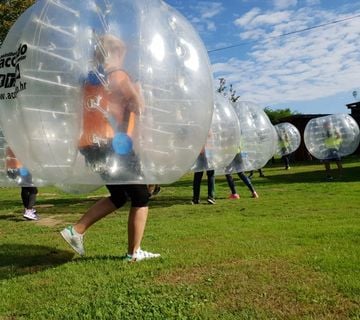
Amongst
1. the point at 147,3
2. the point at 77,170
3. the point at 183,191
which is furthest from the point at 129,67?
the point at 183,191

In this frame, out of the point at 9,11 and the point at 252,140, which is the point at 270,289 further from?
the point at 9,11

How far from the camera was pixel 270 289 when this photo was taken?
3.31 m

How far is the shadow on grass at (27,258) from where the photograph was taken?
4.29 m

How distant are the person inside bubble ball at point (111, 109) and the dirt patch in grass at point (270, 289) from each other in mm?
1041

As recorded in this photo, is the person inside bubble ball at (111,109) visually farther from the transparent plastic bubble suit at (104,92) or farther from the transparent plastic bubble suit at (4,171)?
the transparent plastic bubble suit at (4,171)

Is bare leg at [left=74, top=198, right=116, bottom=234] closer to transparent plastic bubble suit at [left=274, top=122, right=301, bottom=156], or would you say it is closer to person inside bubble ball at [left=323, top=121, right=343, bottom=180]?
person inside bubble ball at [left=323, top=121, right=343, bottom=180]

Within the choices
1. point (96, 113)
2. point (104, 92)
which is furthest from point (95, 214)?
point (104, 92)

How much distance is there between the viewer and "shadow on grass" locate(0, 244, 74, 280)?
4.29 m

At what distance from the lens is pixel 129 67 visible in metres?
3.39

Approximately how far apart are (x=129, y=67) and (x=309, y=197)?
705 cm

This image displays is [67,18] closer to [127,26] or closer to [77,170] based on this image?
[127,26]

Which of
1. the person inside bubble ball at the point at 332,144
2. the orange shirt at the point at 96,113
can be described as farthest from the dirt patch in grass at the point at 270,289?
the person inside bubble ball at the point at 332,144

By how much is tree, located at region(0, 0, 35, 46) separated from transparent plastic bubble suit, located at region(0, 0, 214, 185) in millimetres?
18121

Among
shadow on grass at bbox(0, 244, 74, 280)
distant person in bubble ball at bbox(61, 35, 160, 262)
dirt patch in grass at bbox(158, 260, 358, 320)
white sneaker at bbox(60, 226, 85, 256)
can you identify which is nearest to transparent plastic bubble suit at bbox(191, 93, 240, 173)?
shadow on grass at bbox(0, 244, 74, 280)
